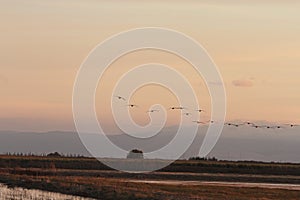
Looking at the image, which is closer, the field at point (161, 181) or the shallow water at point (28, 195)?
the shallow water at point (28, 195)

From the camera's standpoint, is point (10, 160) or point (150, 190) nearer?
point (150, 190)

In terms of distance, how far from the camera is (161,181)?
58.3 metres

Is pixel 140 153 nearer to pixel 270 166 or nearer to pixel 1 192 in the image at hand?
pixel 270 166

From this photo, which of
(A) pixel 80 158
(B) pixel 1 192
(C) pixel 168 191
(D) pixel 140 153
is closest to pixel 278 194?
(C) pixel 168 191

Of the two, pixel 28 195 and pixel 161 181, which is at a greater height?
pixel 161 181

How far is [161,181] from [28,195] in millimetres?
19924

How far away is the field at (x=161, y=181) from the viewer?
44.0 metres

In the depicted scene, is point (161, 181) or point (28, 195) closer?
point (28, 195)

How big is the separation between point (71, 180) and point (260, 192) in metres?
11.3

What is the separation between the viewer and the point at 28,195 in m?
39.5

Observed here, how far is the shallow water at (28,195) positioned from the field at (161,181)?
1.79 metres

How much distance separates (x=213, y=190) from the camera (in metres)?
49.7

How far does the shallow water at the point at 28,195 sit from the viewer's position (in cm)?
3806

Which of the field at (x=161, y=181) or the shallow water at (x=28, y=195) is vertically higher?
the field at (x=161, y=181)
